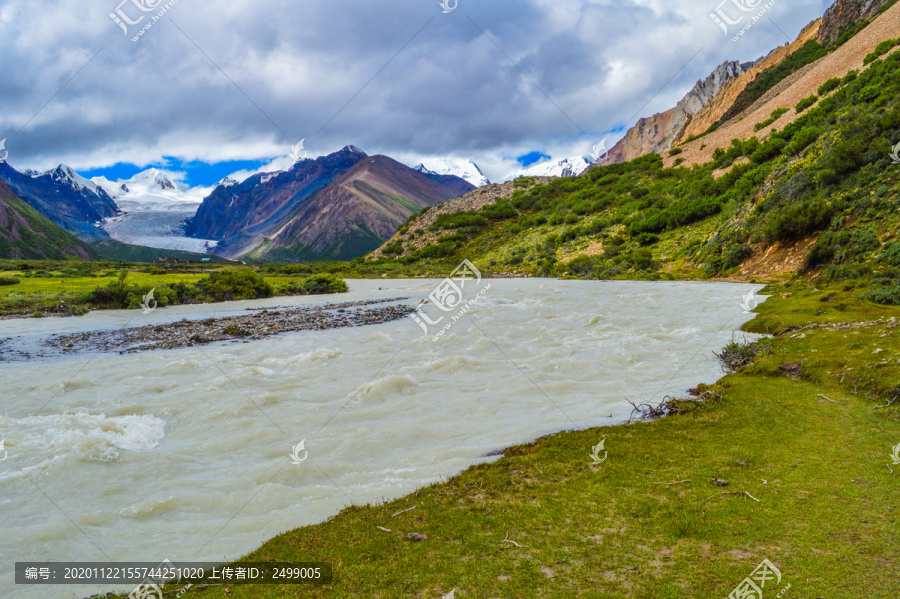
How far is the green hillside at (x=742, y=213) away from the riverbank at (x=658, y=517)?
50.1ft

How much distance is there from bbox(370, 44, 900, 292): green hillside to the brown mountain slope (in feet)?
13.4

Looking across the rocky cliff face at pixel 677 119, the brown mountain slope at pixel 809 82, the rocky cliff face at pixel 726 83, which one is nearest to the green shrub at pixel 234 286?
the brown mountain slope at pixel 809 82

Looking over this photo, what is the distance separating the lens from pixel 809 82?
5928 centimetres

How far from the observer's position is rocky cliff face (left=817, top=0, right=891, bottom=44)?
217 feet

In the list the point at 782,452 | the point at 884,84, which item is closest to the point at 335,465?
the point at 782,452

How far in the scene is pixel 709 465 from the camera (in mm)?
7707
